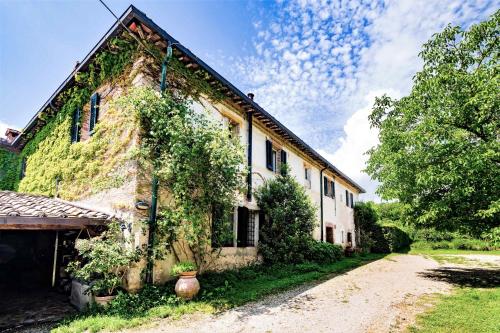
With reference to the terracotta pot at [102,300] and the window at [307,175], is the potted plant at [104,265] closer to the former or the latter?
the terracotta pot at [102,300]

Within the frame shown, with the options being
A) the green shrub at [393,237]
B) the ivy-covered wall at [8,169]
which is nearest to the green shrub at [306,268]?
the ivy-covered wall at [8,169]

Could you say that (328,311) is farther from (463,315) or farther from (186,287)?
(186,287)

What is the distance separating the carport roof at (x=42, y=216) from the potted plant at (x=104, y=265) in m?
0.47

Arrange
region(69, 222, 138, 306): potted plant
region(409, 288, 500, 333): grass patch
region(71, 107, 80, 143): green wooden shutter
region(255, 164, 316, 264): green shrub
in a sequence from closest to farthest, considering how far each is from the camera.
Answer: region(409, 288, 500, 333): grass patch, region(69, 222, 138, 306): potted plant, region(71, 107, 80, 143): green wooden shutter, region(255, 164, 316, 264): green shrub

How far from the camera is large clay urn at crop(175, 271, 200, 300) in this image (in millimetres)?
6328

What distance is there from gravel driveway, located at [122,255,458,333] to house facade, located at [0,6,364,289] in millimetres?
2335

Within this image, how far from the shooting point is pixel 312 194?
16.2 m

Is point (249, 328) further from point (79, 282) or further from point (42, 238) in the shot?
point (42, 238)

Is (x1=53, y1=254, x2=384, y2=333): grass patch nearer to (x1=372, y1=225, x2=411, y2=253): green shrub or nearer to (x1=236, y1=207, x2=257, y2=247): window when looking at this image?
(x1=236, y1=207, x2=257, y2=247): window

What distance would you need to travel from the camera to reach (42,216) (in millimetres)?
5926

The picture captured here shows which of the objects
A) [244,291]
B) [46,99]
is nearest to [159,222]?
[244,291]

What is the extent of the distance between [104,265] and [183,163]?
8.76ft

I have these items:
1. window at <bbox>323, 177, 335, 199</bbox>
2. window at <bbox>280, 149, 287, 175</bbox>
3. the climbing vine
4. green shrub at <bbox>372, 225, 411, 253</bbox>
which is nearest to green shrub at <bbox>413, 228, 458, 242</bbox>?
green shrub at <bbox>372, 225, 411, 253</bbox>

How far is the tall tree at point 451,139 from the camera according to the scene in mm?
8188
